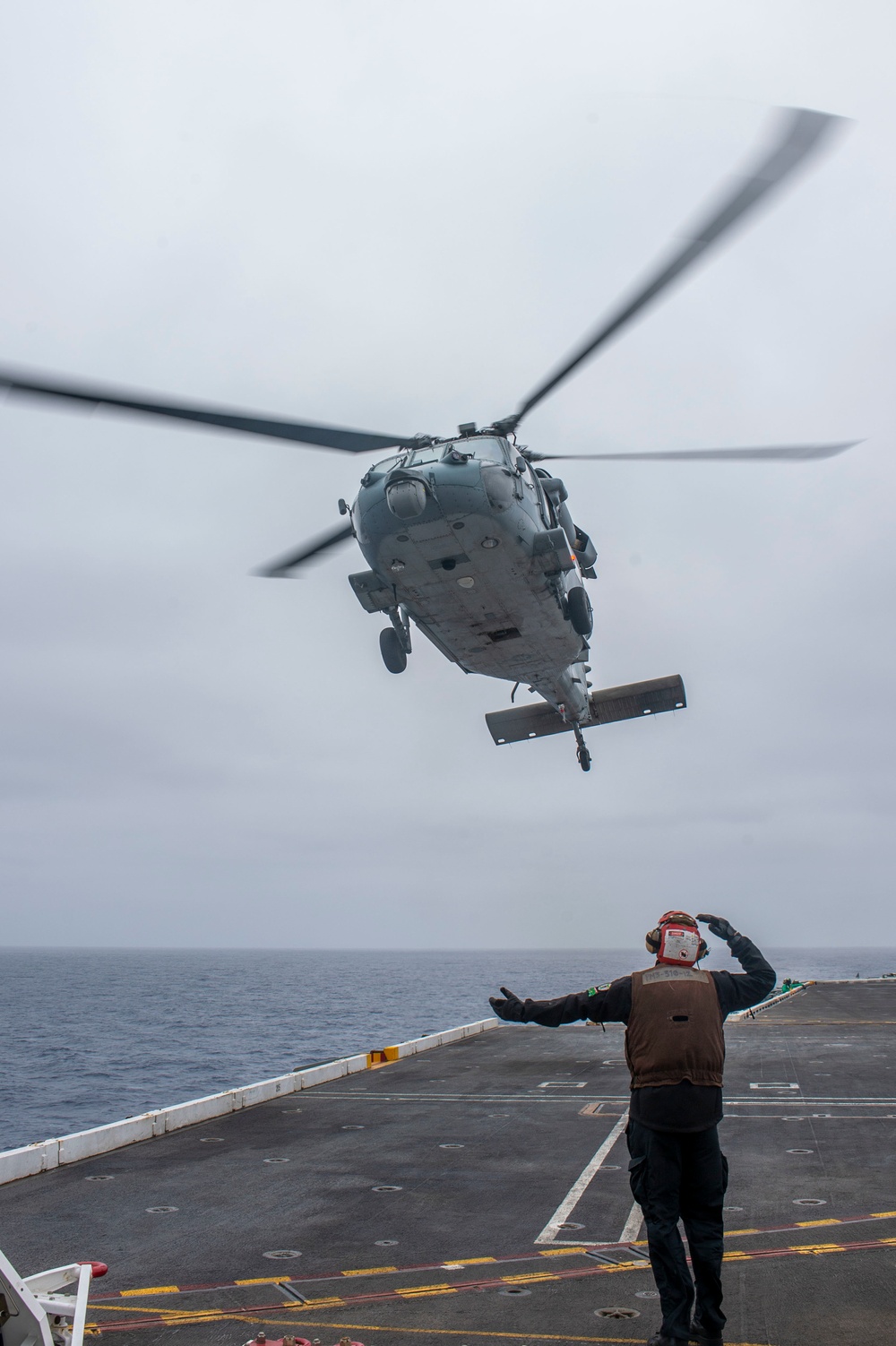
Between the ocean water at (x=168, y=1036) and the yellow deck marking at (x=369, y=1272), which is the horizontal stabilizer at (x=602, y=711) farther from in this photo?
the ocean water at (x=168, y=1036)

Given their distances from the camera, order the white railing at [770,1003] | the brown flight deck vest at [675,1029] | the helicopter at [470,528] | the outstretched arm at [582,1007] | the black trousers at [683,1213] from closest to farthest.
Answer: the black trousers at [683,1213] < the brown flight deck vest at [675,1029] < the outstretched arm at [582,1007] < the helicopter at [470,528] < the white railing at [770,1003]

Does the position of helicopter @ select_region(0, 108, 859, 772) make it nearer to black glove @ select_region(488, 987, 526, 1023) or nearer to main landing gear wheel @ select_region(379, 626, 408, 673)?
main landing gear wheel @ select_region(379, 626, 408, 673)

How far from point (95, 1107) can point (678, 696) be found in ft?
104

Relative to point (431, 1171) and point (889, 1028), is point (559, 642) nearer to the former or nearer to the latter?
point (431, 1171)

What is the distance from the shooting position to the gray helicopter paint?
1433cm

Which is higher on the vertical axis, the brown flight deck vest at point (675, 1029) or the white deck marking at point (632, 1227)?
the brown flight deck vest at point (675, 1029)

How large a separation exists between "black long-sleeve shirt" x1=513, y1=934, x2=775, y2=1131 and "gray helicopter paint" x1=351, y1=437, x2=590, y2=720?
9.22 m

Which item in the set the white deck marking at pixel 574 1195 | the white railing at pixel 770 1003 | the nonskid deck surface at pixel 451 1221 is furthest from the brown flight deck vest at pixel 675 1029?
the white railing at pixel 770 1003

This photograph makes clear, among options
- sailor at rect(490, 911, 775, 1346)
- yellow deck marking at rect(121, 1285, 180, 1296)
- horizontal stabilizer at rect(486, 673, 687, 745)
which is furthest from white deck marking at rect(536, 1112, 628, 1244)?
horizontal stabilizer at rect(486, 673, 687, 745)

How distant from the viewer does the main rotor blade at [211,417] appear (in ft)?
36.5

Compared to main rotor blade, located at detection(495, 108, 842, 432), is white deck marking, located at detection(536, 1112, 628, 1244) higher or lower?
lower

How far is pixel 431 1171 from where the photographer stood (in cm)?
1238

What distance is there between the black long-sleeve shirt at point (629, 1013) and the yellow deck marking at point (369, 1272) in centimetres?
372

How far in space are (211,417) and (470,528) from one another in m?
4.13
